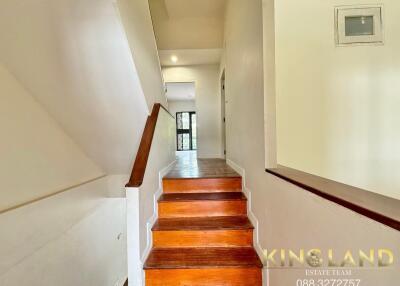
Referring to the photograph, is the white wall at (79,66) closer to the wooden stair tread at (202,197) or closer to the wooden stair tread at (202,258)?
the wooden stair tread at (202,197)


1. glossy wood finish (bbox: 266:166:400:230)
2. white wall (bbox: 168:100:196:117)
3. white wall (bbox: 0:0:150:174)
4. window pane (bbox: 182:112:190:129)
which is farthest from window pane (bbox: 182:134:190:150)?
glossy wood finish (bbox: 266:166:400:230)

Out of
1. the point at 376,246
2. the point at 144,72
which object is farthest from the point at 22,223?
the point at 376,246

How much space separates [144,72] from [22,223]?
5.39 feet

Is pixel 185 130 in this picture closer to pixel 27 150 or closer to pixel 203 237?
pixel 203 237

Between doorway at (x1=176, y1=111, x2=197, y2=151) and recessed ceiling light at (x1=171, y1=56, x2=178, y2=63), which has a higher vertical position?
recessed ceiling light at (x1=171, y1=56, x2=178, y2=63)

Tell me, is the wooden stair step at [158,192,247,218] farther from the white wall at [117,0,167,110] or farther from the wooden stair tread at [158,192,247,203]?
the white wall at [117,0,167,110]

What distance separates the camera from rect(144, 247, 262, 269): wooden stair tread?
1902 mm

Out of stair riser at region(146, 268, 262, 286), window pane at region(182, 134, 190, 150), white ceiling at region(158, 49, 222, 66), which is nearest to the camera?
stair riser at region(146, 268, 262, 286)

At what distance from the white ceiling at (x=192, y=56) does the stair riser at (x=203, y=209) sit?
384 centimetres

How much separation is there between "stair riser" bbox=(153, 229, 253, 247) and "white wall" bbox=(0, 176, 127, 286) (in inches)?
33.1

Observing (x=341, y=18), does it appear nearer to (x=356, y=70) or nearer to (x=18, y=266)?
(x=356, y=70)

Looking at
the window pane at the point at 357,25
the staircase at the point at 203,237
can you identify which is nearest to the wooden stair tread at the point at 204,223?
the staircase at the point at 203,237

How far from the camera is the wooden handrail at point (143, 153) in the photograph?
6.02 feet

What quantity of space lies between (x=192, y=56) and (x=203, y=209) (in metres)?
4.16
